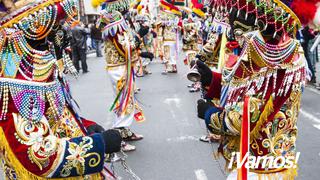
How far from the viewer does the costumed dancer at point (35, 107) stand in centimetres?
190

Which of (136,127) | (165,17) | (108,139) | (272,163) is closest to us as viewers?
(108,139)

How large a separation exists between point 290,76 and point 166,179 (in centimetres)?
254

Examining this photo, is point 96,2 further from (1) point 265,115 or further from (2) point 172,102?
(1) point 265,115

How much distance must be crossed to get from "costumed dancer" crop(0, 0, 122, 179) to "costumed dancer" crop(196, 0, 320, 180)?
726 mm

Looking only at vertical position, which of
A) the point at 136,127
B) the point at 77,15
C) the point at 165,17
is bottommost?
the point at 136,127

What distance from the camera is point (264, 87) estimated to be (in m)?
2.27

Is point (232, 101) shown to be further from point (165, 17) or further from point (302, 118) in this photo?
point (165, 17)

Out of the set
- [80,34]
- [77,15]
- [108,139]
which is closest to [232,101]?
[108,139]

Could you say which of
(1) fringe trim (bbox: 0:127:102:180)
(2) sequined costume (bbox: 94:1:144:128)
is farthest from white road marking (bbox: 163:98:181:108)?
(1) fringe trim (bbox: 0:127:102:180)

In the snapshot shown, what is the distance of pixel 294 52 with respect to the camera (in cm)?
224

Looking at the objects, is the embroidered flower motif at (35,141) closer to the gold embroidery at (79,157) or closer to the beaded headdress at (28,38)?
the gold embroidery at (79,157)

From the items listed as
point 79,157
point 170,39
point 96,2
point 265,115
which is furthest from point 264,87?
point 170,39

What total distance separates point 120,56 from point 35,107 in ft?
11.4

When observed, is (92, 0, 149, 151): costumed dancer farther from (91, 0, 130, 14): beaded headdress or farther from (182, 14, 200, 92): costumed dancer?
(182, 14, 200, 92): costumed dancer
